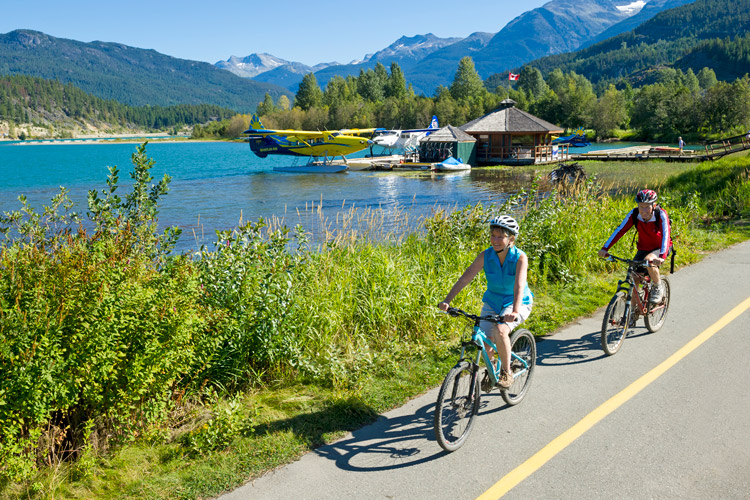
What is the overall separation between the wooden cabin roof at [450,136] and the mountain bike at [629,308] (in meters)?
55.4

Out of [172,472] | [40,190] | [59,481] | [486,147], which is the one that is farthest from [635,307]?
[486,147]

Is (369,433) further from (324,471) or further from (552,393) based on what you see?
(552,393)

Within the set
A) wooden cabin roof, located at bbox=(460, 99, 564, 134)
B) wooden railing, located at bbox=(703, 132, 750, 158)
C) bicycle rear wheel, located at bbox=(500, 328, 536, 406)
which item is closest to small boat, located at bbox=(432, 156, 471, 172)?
wooden cabin roof, located at bbox=(460, 99, 564, 134)

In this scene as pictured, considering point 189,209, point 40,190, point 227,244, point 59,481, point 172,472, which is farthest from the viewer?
point 40,190

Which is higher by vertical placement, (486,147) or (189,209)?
(486,147)

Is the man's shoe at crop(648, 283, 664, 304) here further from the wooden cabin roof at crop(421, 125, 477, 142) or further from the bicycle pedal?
the wooden cabin roof at crop(421, 125, 477, 142)

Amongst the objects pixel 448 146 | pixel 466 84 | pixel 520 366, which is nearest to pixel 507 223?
pixel 520 366

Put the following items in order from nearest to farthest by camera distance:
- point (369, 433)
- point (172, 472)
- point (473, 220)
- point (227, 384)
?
point (172, 472) → point (369, 433) → point (227, 384) → point (473, 220)

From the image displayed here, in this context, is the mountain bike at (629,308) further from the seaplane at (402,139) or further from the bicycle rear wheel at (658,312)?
the seaplane at (402,139)

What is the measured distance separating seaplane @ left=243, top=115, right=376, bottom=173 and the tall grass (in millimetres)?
53784

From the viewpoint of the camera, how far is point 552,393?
545 cm

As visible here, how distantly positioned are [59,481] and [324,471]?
1762mm

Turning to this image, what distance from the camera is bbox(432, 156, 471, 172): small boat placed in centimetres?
5588

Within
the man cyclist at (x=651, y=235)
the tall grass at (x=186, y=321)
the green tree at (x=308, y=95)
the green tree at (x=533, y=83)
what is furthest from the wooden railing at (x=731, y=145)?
the green tree at (x=308, y=95)
